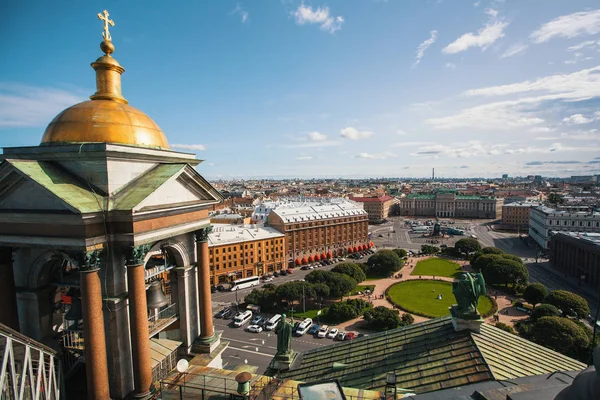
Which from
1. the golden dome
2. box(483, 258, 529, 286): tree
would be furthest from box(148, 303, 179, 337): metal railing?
box(483, 258, 529, 286): tree

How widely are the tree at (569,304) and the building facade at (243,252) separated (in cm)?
5796

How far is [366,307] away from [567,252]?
5903cm

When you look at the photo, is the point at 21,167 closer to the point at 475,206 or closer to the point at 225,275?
the point at 225,275

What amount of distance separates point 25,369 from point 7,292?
5.20 meters

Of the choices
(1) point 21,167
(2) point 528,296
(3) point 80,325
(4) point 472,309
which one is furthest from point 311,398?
(2) point 528,296

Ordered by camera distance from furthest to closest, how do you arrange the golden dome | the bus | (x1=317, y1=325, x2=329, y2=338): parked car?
the bus < (x1=317, y1=325, x2=329, y2=338): parked car < the golden dome

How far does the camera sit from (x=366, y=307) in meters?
60.8

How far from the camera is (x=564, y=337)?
40.6 metres

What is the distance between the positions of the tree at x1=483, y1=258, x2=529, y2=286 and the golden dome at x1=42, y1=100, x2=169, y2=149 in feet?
242

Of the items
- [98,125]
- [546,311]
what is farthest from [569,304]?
[98,125]

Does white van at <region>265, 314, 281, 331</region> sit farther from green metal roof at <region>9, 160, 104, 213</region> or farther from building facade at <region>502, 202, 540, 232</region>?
building facade at <region>502, 202, 540, 232</region>

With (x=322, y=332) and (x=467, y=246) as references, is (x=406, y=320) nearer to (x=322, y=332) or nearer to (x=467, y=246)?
(x=322, y=332)

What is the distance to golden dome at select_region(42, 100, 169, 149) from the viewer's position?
1389 centimetres

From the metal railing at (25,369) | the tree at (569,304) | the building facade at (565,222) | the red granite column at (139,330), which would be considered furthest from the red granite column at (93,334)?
the building facade at (565,222)
